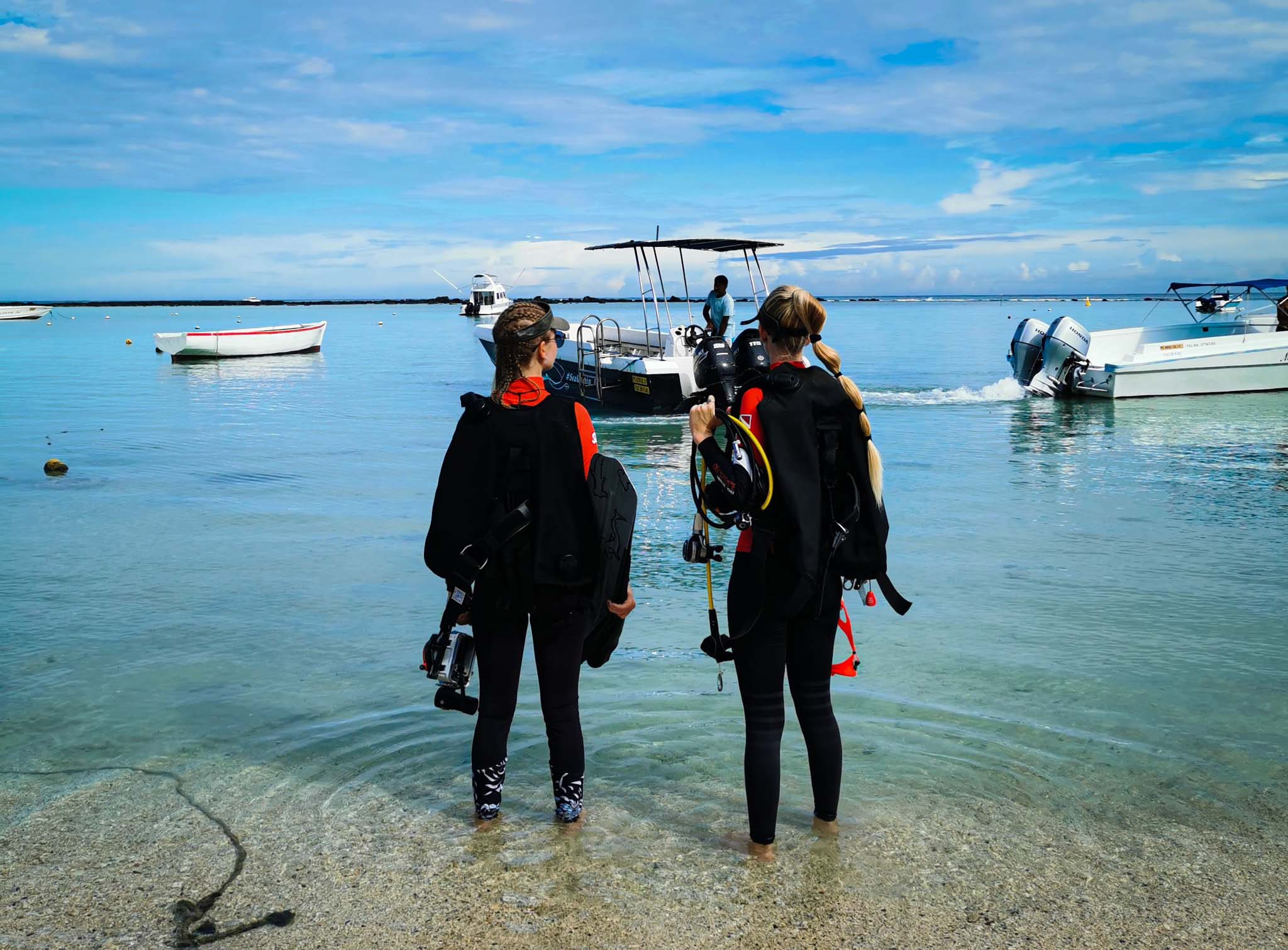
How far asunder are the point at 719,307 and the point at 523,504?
14.5 meters

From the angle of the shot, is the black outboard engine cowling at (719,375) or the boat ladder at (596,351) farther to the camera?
the boat ladder at (596,351)

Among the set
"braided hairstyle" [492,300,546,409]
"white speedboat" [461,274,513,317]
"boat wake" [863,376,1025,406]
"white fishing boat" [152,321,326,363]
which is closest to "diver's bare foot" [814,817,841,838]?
"braided hairstyle" [492,300,546,409]

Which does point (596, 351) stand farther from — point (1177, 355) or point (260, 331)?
point (260, 331)

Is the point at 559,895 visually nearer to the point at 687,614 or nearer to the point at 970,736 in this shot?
the point at 970,736

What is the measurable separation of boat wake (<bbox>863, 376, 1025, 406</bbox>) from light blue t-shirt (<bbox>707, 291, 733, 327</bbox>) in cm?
717

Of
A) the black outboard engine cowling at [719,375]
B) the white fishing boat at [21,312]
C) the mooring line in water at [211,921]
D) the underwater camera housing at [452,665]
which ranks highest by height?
the white fishing boat at [21,312]

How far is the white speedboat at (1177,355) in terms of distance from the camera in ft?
75.8

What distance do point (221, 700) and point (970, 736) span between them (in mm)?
3589

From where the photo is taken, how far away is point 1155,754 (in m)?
4.59

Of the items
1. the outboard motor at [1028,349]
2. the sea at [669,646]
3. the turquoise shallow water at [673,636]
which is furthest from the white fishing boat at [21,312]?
the sea at [669,646]

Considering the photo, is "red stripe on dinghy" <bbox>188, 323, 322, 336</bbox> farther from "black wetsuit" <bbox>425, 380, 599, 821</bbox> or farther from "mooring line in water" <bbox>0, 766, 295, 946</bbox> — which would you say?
"black wetsuit" <bbox>425, 380, 599, 821</bbox>

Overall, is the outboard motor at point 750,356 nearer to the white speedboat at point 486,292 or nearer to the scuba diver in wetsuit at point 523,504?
the scuba diver in wetsuit at point 523,504

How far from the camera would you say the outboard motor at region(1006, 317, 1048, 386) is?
24.9 m

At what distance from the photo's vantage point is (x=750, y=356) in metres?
3.35
